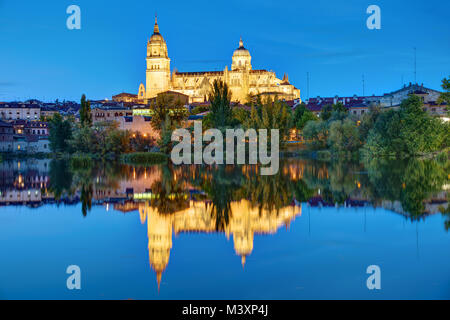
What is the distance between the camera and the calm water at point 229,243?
5.90 meters

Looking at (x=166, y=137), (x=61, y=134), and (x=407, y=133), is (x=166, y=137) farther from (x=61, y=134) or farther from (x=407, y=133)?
(x=407, y=133)

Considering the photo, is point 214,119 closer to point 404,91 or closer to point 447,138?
point 447,138

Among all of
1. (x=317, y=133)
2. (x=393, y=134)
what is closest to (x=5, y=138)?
(x=317, y=133)

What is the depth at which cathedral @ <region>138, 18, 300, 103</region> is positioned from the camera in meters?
98.1

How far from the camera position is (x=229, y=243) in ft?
26.1

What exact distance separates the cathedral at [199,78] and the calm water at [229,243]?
8395 cm

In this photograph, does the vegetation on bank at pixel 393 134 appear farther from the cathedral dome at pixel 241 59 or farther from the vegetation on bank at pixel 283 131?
the cathedral dome at pixel 241 59

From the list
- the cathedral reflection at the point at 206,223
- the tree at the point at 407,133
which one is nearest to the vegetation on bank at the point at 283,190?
the cathedral reflection at the point at 206,223

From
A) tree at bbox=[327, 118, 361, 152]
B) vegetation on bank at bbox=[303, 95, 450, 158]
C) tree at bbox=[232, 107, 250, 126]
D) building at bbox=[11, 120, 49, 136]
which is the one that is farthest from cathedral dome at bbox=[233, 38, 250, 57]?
tree at bbox=[327, 118, 361, 152]

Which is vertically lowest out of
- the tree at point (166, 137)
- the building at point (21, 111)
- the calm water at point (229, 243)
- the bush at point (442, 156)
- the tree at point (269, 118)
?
the calm water at point (229, 243)

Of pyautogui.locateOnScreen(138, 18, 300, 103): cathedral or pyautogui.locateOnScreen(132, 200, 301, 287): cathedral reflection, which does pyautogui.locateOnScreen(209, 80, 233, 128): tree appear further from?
pyautogui.locateOnScreen(138, 18, 300, 103): cathedral

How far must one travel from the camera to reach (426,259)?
23.1 feet
